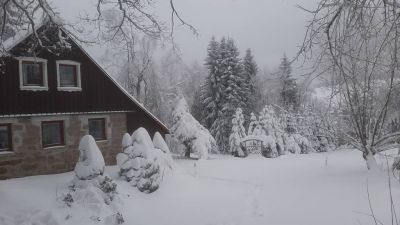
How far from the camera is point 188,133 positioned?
26000 millimetres

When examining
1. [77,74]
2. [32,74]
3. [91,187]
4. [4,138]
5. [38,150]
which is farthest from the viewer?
[77,74]

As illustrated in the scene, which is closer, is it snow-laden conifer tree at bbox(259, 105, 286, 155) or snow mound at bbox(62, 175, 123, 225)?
snow mound at bbox(62, 175, 123, 225)

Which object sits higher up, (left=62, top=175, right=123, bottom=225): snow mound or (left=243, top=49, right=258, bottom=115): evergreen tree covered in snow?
(left=243, top=49, right=258, bottom=115): evergreen tree covered in snow

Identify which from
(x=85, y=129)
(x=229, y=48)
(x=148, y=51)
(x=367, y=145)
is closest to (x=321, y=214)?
(x=367, y=145)

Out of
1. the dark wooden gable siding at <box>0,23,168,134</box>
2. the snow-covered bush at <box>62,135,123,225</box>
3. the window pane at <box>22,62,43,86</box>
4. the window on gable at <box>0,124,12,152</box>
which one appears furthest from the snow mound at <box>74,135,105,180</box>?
the window pane at <box>22,62,43,86</box>

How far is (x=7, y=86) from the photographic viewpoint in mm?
14820

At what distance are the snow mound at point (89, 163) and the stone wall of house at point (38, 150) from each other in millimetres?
4361

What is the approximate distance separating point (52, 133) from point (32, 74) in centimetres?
266

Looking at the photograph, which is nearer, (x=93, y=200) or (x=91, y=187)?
(x=93, y=200)

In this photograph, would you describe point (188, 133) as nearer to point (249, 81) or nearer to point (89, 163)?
point (89, 163)

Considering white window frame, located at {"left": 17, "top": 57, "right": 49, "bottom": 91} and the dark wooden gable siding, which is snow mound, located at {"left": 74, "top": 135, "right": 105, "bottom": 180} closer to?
the dark wooden gable siding

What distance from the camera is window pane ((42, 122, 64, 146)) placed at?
648 inches

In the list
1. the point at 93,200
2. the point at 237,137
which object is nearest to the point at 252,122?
the point at 237,137

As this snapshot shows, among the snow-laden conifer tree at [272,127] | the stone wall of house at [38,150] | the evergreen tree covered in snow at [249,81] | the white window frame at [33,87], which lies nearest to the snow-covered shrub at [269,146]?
the snow-laden conifer tree at [272,127]
